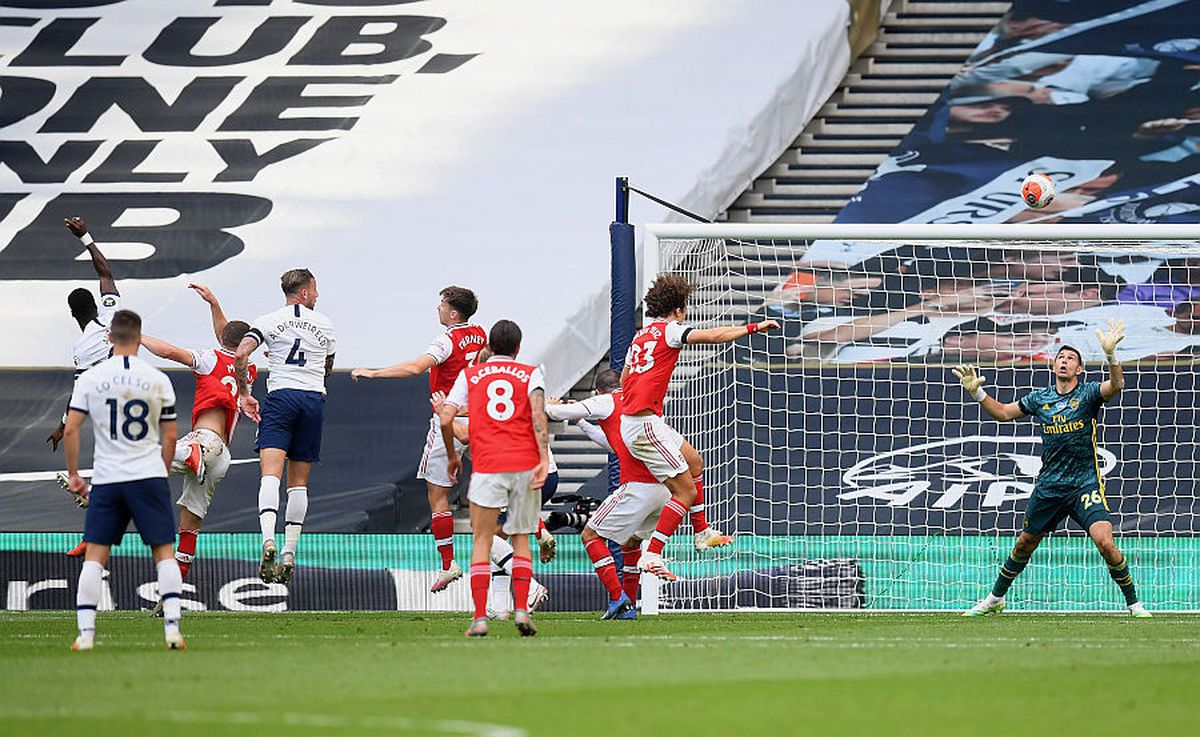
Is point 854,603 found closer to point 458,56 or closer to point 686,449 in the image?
point 686,449

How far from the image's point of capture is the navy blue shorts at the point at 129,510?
29.5 ft

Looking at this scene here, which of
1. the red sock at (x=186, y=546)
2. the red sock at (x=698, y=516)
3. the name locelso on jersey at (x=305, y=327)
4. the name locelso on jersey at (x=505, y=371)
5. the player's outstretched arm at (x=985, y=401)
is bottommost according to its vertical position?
the red sock at (x=186, y=546)

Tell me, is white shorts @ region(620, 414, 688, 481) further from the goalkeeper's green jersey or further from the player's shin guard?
the goalkeeper's green jersey

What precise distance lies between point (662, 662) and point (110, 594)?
9.34 meters

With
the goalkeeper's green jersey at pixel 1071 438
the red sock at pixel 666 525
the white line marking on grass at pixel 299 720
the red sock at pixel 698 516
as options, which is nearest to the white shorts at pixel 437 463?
the red sock at pixel 666 525

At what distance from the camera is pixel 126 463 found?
898 centimetres

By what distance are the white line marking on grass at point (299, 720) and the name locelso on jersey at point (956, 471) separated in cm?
1130

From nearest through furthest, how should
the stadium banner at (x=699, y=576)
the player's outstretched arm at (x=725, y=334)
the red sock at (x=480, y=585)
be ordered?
the red sock at (x=480, y=585)
the player's outstretched arm at (x=725, y=334)
the stadium banner at (x=699, y=576)

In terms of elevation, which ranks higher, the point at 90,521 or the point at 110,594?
the point at 90,521

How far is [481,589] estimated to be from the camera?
10.1m

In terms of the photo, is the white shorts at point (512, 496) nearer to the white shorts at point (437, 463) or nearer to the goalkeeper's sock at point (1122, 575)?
the white shorts at point (437, 463)

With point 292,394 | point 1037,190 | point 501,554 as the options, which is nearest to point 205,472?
point 292,394

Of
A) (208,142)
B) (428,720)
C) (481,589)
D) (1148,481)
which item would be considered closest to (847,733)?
(428,720)

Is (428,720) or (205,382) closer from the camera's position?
(428,720)
